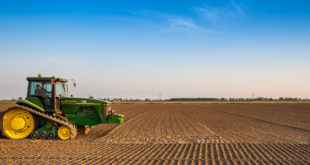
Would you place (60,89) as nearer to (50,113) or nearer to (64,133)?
(50,113)

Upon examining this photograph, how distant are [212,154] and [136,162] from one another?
2.68 m

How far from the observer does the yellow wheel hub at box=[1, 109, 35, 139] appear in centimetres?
1116

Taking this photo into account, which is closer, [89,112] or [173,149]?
[173,149]

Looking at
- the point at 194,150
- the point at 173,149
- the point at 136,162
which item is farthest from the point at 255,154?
the point at 136,162

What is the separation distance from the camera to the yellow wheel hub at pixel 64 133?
443 inches

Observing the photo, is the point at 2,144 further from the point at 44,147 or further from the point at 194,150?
the point at 194,150

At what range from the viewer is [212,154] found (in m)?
8.98

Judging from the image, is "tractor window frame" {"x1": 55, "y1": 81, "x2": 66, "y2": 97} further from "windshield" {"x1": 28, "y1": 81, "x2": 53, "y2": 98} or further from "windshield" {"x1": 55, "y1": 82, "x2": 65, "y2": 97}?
"windshield" {"x1": 28, "y1": 81, "x2": 53, "y2": 98}

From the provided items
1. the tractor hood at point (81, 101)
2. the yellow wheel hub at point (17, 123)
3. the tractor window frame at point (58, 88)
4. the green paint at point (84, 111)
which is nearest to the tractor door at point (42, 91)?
the tractor window frame at point (58, 88)

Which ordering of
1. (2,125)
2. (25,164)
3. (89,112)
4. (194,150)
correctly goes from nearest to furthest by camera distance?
(25,164) → (194,150) → (2,125) → (89,112)

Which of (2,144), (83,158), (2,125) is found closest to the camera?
(83,158)

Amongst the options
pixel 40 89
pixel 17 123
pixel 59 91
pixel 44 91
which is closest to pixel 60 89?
pixel 59 91

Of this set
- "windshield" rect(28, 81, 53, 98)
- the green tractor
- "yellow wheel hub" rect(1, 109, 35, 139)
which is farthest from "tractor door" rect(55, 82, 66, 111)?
"yellow wheel hub" rect(1, 109, 35, 139)

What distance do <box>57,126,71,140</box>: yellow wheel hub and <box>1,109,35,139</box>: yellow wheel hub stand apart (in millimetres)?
1131
